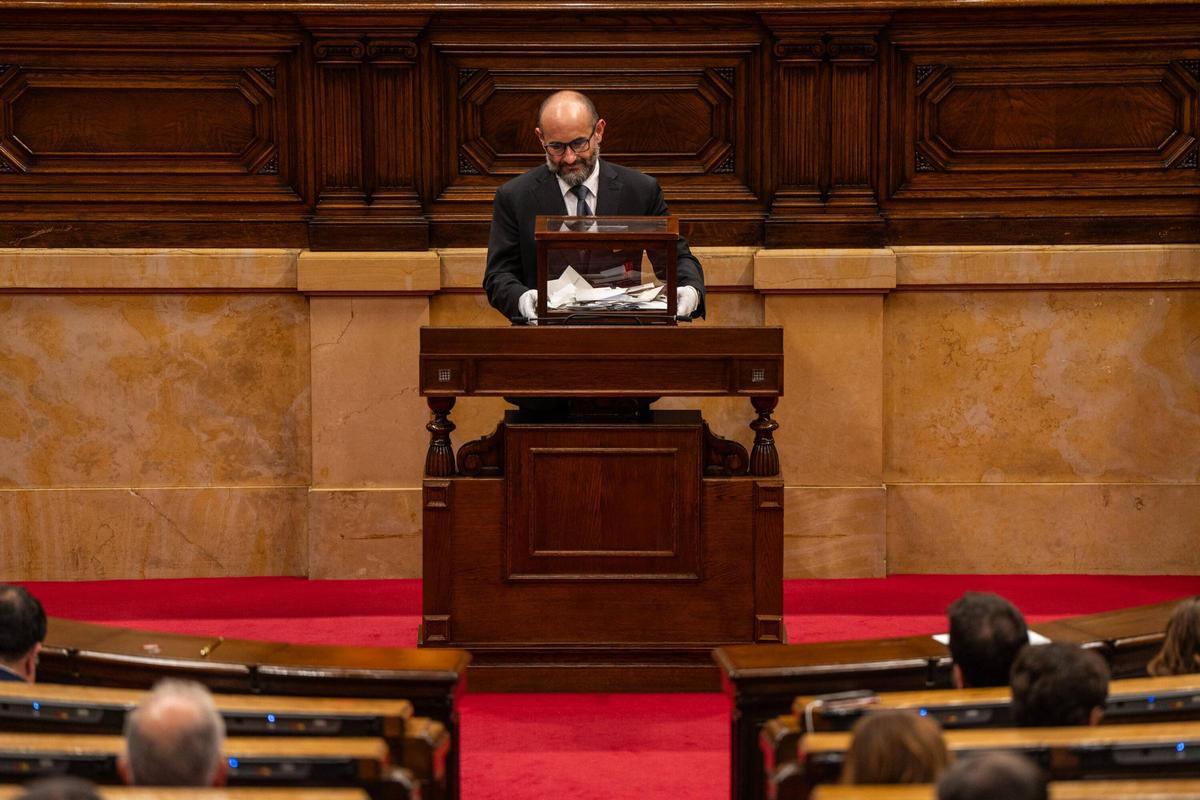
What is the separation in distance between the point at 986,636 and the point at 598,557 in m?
2.08

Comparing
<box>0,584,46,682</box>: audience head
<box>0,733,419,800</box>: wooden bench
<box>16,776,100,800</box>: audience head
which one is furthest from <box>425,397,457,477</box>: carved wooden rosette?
<box>16,776,100,800</box>: audience head

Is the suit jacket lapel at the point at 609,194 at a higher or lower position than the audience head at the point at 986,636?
higher

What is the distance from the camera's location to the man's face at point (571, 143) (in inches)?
220

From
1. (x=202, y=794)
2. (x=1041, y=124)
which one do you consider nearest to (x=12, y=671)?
(x=202, y=794)

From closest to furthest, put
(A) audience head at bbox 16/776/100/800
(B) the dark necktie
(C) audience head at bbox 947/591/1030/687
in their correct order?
(A) audience head at bbox 16/776/100/800, (C) audience head at bbox 947/591/1030/687, (B) the dark necktie

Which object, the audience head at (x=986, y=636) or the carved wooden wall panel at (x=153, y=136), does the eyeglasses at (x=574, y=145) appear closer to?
the carved wooden wall panel at (x=153, y=136)

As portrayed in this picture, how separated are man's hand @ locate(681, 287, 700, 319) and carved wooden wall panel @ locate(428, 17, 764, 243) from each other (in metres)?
1.84

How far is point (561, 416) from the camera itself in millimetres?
5473

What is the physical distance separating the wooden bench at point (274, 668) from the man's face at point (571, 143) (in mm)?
2228

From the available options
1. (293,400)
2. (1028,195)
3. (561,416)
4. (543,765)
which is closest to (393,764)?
(543,765)

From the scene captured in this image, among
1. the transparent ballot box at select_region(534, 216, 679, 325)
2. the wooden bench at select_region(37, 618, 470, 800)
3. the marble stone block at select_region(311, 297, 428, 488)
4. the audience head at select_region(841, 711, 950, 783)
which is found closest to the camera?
the audience head at select_region(841, 711, 950, 783)

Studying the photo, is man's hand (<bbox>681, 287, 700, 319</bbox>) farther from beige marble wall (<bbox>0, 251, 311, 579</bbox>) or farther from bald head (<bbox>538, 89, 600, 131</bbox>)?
beige marble wall (<bbox>0, 251, 311, 579</bbox>)

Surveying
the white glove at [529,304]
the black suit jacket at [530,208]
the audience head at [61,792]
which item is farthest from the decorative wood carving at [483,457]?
the audience head at [61,792]

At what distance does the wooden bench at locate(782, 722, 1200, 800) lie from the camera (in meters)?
2.80
